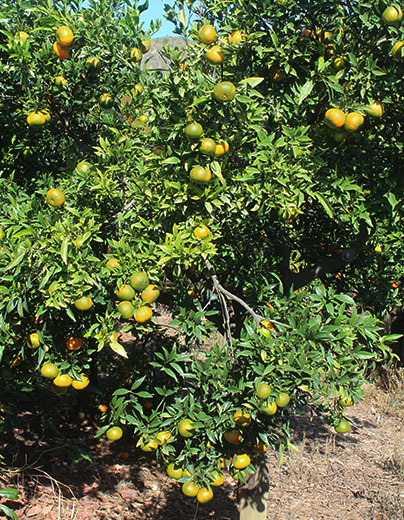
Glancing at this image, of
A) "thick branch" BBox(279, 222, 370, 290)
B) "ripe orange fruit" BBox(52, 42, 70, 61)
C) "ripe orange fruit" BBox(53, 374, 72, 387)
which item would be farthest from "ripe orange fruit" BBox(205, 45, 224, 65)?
"ripe orange fruit" BBox(53, 374, 72, 387)

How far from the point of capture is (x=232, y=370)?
7.20ft

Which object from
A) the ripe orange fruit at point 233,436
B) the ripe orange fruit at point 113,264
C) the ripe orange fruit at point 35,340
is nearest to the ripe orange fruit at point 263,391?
the ripe orange fruit at point 233,436

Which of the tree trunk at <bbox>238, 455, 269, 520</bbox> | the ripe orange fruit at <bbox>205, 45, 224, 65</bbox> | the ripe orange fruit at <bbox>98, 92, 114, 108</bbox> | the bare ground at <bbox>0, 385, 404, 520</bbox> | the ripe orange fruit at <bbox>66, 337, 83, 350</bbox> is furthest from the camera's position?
the bare ground at <bbox>0, 385, 404, 520</bbox>

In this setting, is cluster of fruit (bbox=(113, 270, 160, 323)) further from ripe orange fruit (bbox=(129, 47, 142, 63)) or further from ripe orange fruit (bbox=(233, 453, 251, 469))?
ripe orange fruit (bbox=(129, 47, 142, 63))

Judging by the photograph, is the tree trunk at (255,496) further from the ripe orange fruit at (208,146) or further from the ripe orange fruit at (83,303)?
the ripe orange fruit at (208,146)

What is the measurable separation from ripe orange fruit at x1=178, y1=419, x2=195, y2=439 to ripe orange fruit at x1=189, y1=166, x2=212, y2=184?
3.30ft

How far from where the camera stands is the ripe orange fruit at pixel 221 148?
2.03 metres

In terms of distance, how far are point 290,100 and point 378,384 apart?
Result: 5.02 meters

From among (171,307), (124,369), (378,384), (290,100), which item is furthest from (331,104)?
(378,384)

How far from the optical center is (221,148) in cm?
204

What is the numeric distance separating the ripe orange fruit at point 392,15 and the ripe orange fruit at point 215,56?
65 centimetres

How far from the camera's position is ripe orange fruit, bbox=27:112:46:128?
8.48 ft

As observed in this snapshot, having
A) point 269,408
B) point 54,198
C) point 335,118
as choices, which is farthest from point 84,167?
point 269,408

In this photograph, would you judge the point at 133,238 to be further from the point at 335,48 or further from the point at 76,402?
the point at 76,402
